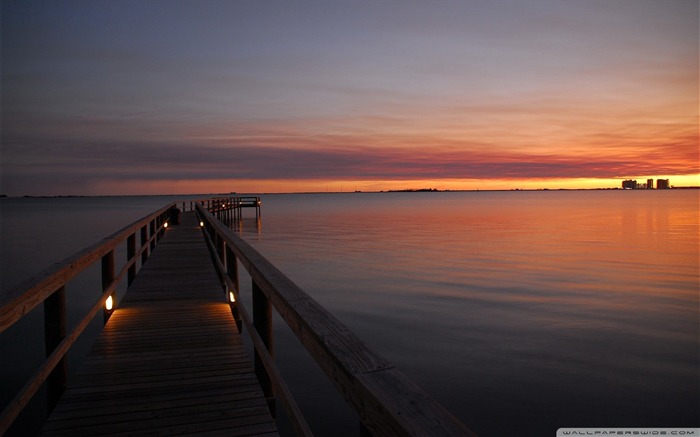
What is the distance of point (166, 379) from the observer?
355 cm

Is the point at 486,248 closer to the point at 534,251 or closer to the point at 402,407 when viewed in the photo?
the point at 534,251

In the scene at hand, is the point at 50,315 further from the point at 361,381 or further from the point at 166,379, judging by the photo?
the point at 361,381

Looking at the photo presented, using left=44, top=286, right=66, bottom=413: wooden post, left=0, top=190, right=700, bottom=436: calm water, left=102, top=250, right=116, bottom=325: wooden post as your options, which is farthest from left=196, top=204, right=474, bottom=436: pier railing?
left=0, top=190, right=700, bottom=436: calm water

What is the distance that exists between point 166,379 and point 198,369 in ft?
0.93

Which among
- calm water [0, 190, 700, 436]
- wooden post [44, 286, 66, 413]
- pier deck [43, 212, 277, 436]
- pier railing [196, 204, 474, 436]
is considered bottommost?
calm water [0, 190, 700, 436]

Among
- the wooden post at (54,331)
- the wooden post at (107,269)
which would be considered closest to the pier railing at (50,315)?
the wooden post at (54,331)

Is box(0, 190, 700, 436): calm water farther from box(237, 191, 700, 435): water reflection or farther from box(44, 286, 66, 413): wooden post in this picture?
box(44, 286, 66, 413): wooden post

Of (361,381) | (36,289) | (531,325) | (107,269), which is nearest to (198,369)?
(36,289)

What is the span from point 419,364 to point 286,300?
21.2 feet

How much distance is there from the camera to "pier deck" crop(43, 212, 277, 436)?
9.32 ft

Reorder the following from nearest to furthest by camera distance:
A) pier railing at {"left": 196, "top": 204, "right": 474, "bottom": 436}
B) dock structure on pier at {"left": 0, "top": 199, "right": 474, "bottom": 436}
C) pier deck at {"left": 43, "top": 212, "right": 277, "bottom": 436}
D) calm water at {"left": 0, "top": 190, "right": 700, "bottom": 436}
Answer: pier railing at {"left": 196, "top": 204, "right": 474, "bottom": 436}, dock structure on pier at {"left": 0, "top": 199, "right": 474, "bottom": 436}, pier deck at {"left": 43, "top": 212, "right": 277, "bottom": 436}, calm water at {"left": 0, "top": 190, "right": 700, "bottom": 436}

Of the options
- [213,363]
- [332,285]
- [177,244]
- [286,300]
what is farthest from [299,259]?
[286,300]

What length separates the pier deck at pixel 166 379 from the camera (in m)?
2.84

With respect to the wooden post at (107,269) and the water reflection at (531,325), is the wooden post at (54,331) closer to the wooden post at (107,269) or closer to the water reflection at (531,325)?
the wooden post at (107,269)
